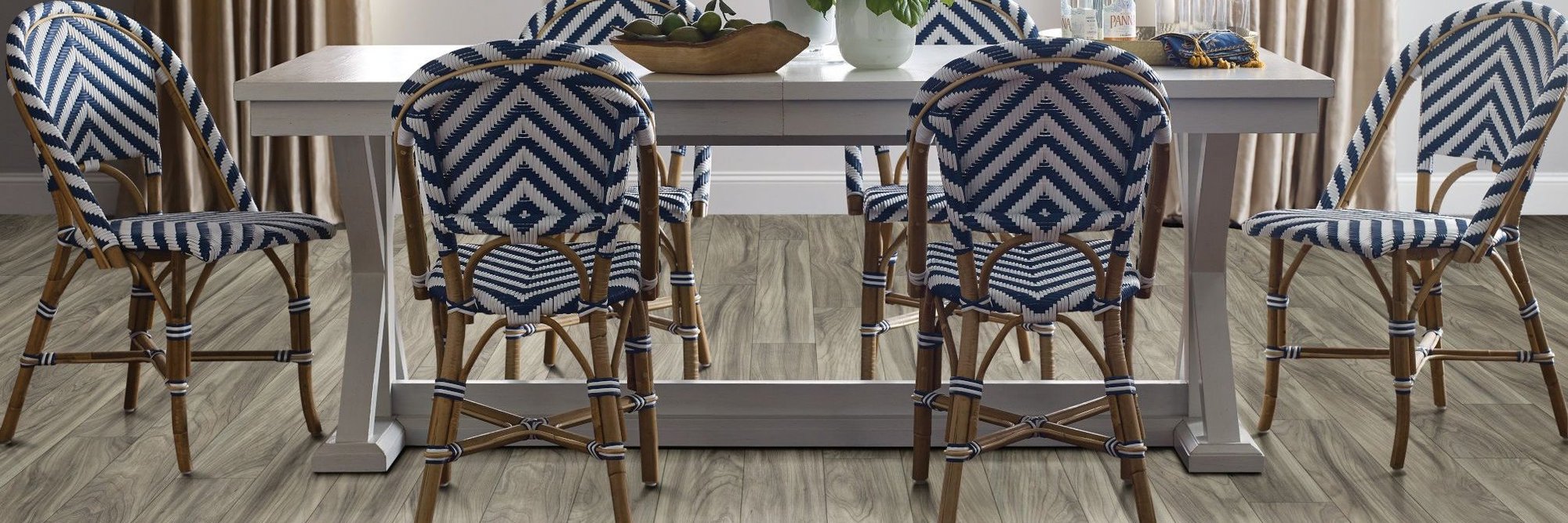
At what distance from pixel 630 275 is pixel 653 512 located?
0.40m

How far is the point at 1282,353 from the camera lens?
2553 mm

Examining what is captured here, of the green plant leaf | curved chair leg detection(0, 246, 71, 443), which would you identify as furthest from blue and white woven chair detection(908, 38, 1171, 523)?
curved chair leg detection(0, 246, 71, 443)

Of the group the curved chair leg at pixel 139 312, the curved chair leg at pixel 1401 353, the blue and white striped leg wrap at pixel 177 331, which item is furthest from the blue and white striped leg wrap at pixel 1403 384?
the curved chair leg at pixel 139 312

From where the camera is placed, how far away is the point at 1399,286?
238 centimetres

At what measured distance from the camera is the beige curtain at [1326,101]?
4266 millimetres

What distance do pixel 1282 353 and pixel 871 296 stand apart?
755 mm

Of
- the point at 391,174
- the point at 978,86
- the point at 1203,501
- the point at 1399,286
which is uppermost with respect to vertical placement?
the point at 978,86

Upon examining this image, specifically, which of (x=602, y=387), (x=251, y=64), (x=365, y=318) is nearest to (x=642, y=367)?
(x=602, y=387)

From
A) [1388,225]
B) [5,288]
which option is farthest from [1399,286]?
[5,288]

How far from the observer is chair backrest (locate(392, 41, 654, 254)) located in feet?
6.14

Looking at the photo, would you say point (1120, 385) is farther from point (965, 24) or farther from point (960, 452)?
point (965, 24)

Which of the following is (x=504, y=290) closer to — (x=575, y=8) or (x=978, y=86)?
(x=978, y=86)

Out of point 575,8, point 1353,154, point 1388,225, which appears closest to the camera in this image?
point 1388,225

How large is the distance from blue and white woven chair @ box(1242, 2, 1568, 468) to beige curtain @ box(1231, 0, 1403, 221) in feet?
5.14
